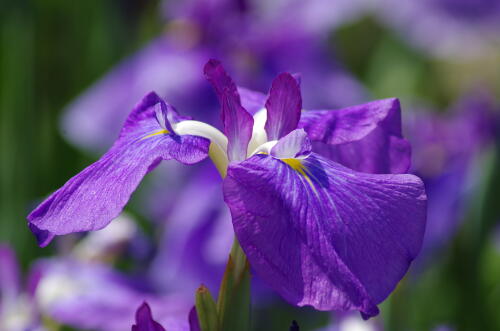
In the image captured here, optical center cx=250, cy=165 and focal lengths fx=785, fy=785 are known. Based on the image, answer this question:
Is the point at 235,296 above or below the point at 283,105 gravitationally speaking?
below

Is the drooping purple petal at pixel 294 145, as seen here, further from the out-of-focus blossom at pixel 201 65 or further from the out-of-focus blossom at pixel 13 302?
the out-of-focus blossom at pixel 201 65

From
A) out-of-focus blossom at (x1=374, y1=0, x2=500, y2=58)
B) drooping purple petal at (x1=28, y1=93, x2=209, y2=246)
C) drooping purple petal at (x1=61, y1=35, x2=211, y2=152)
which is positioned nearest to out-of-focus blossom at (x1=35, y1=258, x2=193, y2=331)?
drooping purple petal at (x1=28, y1=93, x2=209, y2=246)

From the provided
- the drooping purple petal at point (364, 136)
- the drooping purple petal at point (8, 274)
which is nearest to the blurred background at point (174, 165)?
the drooping purple petal at point (8, 274)

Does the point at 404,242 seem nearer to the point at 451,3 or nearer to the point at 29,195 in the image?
the point at 29,195

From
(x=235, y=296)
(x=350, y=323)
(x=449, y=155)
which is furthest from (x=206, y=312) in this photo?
(x=449, y=155)

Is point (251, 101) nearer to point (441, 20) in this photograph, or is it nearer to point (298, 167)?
point (298, 167)

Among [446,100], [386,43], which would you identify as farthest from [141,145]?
[446,100]

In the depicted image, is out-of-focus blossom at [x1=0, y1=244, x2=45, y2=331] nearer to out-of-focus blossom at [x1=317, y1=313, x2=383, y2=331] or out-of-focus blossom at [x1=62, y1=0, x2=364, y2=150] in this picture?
out-of-focus blossom at [x1=317, y1=313, x2=383, y2=331]
